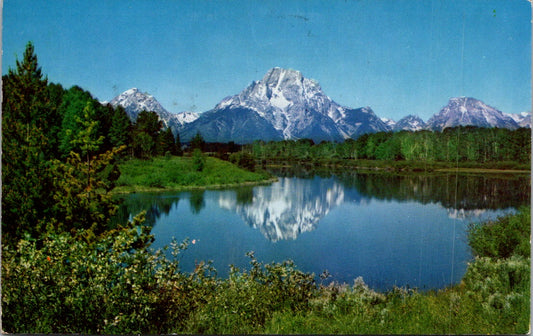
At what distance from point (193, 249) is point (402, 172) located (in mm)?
3934

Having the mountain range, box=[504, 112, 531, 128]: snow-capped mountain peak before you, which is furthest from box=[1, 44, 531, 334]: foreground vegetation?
box=[504, 112, 531, 128]: snow-capped mountain peak

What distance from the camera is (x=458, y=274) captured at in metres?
6.50

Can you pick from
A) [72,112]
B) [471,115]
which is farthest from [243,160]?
[471,115]

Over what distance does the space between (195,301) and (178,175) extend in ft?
9.38

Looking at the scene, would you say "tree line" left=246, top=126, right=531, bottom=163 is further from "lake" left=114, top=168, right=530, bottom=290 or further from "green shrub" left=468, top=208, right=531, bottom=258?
"green shrub" left=468, top=208, right=531, bottom=258

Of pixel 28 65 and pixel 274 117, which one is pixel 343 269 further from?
pixel 28 65

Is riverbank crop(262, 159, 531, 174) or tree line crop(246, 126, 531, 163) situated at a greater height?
tree line crop(246, 126, 531, 163)

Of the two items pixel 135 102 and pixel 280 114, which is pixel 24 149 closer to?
pixel 135 102

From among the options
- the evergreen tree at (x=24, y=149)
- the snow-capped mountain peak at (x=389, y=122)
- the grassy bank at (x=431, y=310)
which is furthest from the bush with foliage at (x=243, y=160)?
the evergreen tree at (x=24, y=149)

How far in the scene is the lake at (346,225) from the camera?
603cm

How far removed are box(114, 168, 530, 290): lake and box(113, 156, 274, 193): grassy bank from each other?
0.56 feet

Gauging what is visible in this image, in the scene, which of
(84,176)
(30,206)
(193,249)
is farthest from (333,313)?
(30,206)

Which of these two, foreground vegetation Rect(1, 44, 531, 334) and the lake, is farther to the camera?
the lake

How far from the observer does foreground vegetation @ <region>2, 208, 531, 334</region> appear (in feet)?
13.7
